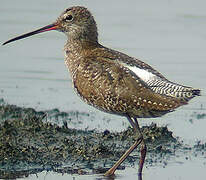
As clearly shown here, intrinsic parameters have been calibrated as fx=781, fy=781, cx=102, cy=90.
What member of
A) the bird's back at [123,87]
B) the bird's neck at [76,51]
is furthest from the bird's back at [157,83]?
the bird's neck at [76,51]

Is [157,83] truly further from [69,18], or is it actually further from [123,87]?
[69,18]

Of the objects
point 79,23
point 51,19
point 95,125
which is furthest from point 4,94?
point 51,19

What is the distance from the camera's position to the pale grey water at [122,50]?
11.1 m

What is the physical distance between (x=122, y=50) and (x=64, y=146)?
17.6 ft

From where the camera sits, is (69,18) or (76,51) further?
(69,18)

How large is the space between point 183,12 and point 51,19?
3205 millimetres

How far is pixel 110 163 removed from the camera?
958 centimetres

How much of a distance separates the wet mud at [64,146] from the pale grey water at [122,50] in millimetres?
249

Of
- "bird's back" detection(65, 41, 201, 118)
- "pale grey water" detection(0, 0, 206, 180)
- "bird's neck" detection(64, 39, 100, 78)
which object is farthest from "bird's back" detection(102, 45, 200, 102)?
"pale grey water" detection(0, 0, 206, 180)

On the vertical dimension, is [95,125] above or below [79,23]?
below

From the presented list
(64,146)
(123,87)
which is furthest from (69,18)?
(64,146)

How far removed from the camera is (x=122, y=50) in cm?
1477

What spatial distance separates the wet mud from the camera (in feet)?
29.8

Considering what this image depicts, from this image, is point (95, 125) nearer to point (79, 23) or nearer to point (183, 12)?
point (79, 23)
